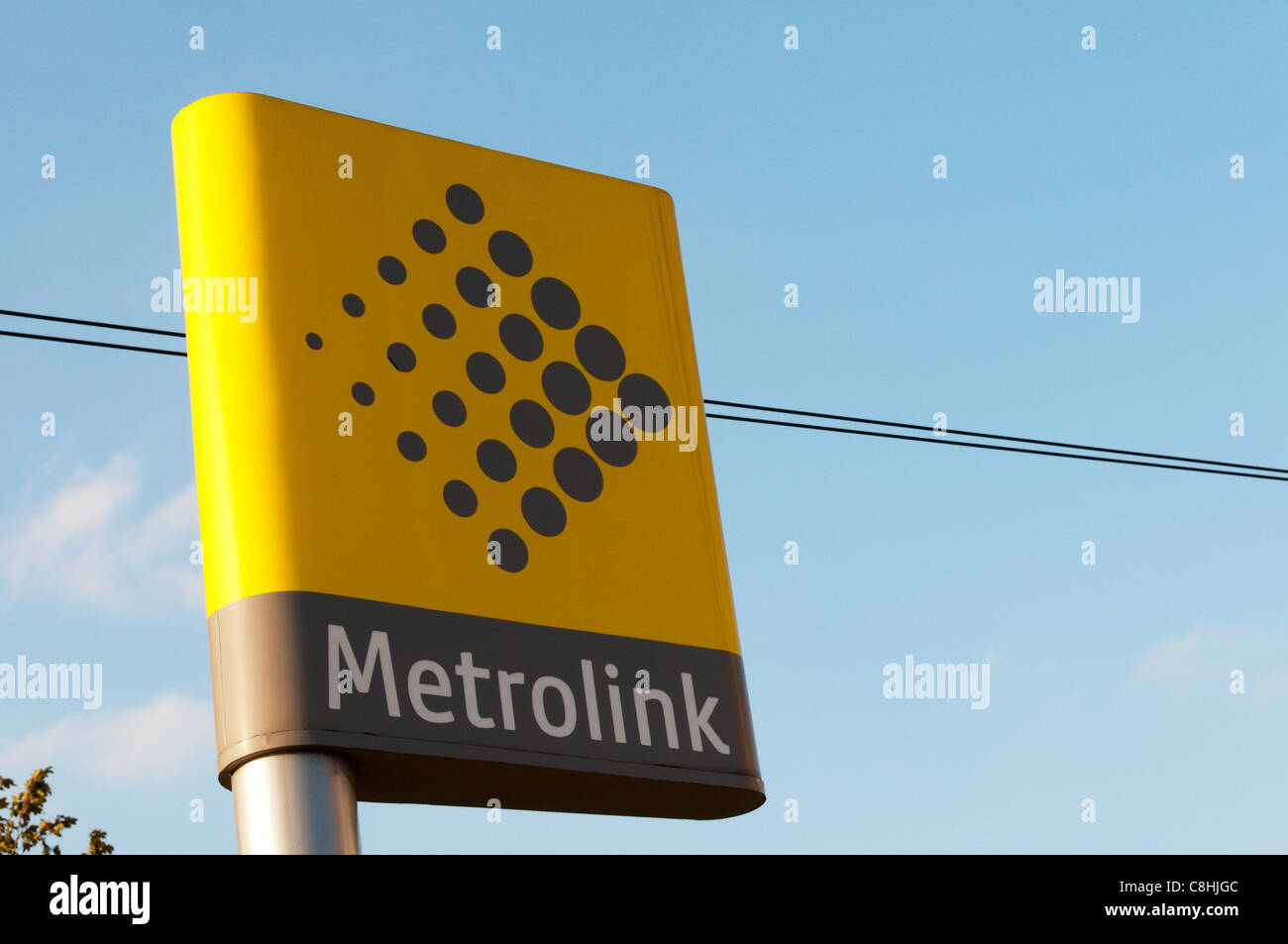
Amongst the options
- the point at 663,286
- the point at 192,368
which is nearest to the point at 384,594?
the point at 192,368

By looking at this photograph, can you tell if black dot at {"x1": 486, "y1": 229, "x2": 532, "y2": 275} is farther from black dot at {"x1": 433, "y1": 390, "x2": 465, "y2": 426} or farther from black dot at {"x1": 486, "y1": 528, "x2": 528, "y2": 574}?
black dot at {"x1": 486, "y1": 528, "x2": 528, "y2": 574}

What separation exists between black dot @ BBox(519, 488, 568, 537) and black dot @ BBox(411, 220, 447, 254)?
159cm

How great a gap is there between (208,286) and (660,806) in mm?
3663

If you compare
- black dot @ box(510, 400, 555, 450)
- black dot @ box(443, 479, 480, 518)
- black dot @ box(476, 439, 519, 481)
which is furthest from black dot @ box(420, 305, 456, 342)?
black dot @ box(443, 479, 480, 518)

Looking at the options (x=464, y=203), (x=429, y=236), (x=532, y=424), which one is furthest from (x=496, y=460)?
(x=464, y=203)

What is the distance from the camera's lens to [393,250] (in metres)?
9.00

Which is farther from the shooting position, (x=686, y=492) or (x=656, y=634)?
(x=686, y=492)

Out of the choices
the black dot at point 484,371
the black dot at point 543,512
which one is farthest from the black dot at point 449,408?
the black dot at point 543,512

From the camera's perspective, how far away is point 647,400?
31.4ft

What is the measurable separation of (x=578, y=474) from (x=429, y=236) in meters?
1.65
